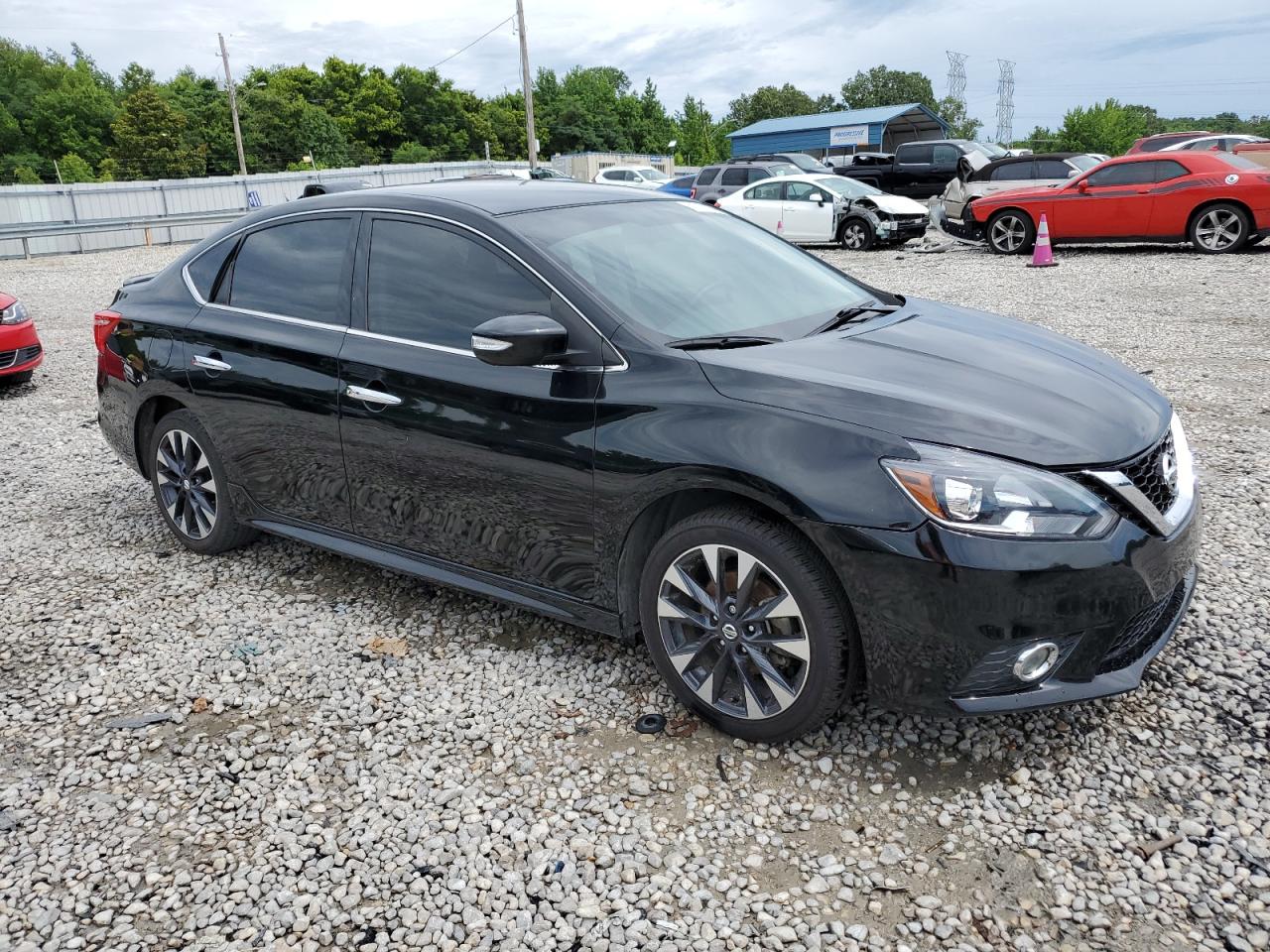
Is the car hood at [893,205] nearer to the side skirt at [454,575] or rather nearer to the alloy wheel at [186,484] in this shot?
the alloy wheel at [186,484]

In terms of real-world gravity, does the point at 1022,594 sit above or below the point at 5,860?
above

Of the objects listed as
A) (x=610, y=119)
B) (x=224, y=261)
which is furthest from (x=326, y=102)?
(x=224, y=261)

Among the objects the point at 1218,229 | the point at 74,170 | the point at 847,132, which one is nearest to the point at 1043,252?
the point at 1218,229

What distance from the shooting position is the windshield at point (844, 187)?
18.5 metres

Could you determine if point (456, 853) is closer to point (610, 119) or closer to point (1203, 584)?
point (1203, 584)

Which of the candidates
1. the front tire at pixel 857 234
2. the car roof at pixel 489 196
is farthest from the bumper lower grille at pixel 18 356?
the front tire at pixel 857 234

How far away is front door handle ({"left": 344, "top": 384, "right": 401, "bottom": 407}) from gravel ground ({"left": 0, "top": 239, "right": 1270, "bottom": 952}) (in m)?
0.94

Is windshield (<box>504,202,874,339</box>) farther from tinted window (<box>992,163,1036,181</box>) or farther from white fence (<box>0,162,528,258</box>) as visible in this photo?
white fence (<box>0,162,528,258</box>)

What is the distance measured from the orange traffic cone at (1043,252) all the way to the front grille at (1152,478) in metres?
12.6

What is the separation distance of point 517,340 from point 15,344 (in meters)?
7.58

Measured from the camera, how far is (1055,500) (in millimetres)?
2648

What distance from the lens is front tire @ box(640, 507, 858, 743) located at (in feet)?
9.27

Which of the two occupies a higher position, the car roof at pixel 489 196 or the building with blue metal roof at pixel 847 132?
the building with blue metal roof at pixel 847 132

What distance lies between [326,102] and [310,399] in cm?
10042
